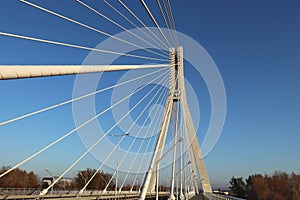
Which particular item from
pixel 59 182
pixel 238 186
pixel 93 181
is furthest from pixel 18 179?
pixel 238 186

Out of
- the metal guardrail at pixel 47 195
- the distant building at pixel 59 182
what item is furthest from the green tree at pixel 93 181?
the metal guardrail at pixel 47 195

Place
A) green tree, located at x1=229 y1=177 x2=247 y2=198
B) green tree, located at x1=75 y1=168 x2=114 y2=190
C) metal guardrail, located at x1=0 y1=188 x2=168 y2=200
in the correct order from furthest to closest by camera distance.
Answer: green tree, located at x1=229 y1=177 x2=247 y2=198, green tree, located at x1=75 y1=168 x2=114 y2=190, metal guardrail, located at x1=0 y1=188 x2=168 y2=200

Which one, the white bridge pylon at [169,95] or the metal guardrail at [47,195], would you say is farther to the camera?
the metal guardrail at [47,195]

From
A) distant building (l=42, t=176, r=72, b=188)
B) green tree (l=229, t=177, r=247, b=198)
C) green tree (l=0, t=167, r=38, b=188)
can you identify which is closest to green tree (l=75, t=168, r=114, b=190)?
→ distant building (l=42, t=176, r=72, b=188)

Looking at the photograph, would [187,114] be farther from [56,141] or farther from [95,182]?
[95,182]

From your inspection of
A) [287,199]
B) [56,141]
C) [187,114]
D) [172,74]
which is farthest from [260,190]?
[56,141]

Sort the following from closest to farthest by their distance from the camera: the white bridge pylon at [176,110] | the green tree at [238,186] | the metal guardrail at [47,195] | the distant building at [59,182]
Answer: the white bridge pylon at [176,110] < the metal guardrail at [47,195] < the distant building at [59,182] < the green tree at [238,186]

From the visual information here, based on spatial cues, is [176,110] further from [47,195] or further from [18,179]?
[18,179]

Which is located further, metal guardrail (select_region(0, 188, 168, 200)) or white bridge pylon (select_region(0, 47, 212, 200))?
metal guardrail (select_region(0, 188, 168, 200))

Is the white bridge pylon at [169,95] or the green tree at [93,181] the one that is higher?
the green tree at [93,181]

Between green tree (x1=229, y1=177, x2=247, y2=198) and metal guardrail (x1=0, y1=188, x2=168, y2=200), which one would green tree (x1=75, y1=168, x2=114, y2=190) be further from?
metal guardrail (x1=0, y1=188, x2=168, y2=200)

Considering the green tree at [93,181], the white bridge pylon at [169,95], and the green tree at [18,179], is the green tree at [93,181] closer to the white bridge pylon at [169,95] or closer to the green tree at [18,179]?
the green tree at [18,179]

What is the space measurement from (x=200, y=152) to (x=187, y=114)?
581 centimetres

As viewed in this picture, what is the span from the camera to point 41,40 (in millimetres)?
7117
